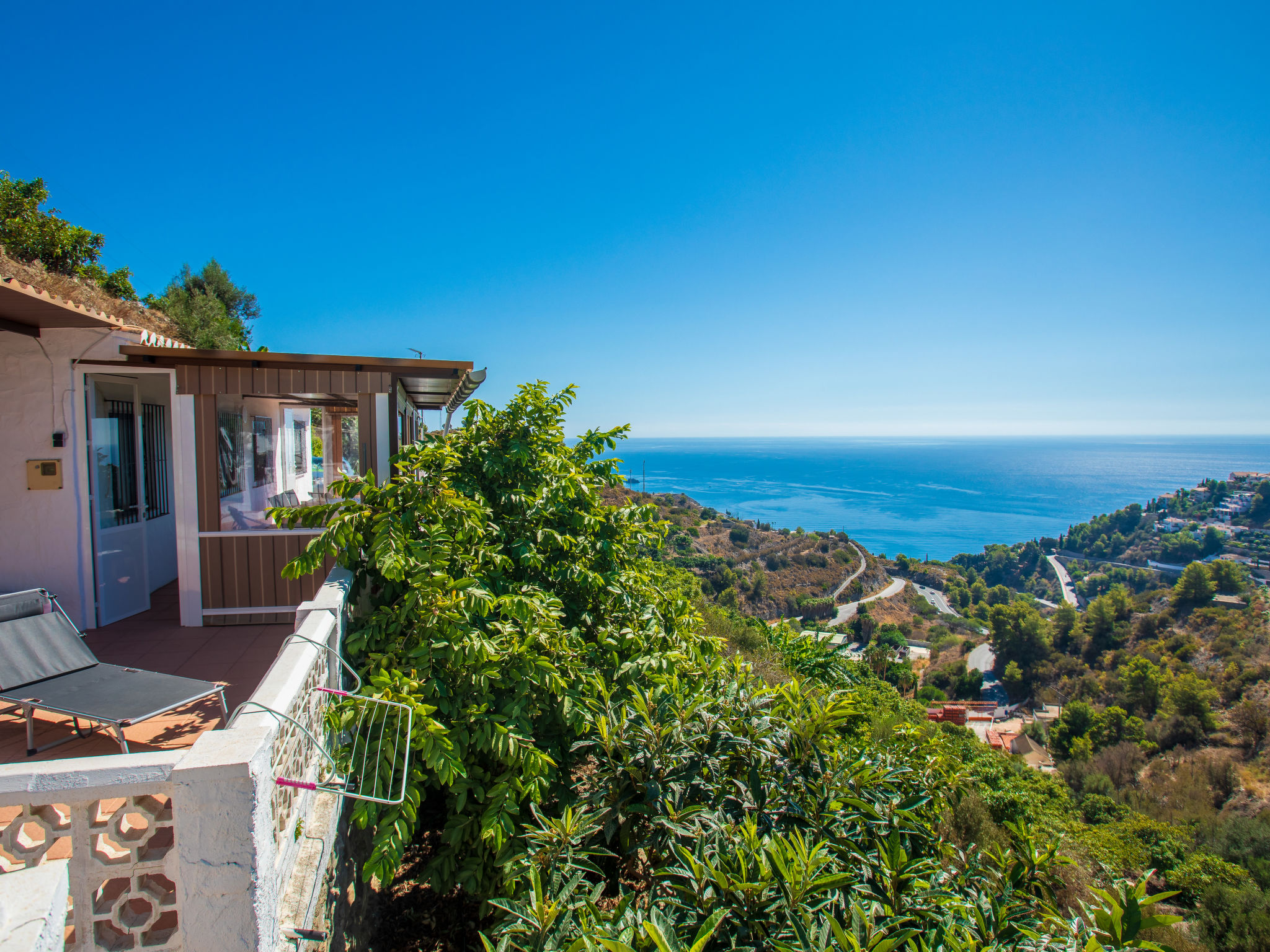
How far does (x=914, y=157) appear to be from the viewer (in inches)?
1019

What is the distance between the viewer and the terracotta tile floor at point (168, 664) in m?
3.10

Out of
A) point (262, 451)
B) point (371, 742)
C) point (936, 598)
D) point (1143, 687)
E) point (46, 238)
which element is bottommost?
point (936, 598)

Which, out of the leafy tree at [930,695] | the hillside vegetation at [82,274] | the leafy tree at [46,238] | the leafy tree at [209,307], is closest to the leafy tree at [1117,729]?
the leafy tree at [930,695]

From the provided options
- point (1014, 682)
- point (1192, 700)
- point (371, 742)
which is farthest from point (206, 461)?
point (1014, 682)

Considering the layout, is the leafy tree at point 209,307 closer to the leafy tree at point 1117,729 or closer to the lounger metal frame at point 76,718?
the lounger metal frame at point 76,718

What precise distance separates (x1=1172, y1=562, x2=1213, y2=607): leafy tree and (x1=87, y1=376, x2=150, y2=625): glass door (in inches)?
2596

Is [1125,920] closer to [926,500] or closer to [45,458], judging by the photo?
[45,458]

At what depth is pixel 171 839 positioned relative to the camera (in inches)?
70.1

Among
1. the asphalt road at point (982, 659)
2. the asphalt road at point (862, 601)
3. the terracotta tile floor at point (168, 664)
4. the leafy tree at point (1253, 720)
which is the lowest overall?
the asphalt road at point (982, 659)

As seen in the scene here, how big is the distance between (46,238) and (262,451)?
52.9 feet

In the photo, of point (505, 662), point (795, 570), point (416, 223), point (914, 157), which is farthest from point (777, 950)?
point (795, 570)

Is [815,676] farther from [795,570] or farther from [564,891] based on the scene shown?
[795,570]

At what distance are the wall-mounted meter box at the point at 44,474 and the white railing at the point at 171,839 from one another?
4.39 m

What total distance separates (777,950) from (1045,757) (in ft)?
119
